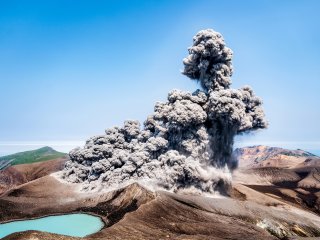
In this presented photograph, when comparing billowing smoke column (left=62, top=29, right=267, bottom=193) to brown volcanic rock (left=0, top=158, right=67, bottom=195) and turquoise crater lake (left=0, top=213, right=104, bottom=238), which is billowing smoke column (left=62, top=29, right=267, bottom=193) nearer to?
turquoise crater lake (left=0, top=213, right=104, bottom=238)

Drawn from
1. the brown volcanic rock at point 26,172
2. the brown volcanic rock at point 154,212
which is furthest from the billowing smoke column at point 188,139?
the brown volcanic rock at point 26,172

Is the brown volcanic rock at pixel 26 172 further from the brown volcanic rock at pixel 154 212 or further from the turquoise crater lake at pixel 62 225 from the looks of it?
the turquoise crater lake at pixel 62 225

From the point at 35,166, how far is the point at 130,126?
62.6 metres

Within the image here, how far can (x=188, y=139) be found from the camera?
78.8m

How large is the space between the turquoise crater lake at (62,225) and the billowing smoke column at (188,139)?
14.3 m

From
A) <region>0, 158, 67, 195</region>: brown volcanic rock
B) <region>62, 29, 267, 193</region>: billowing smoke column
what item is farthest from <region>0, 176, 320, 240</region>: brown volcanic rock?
<region>0, 158, 67, 195</region>: brown volcanic rock

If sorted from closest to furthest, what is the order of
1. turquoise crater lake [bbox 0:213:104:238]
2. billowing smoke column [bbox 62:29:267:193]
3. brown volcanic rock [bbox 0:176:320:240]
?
brown volcanic rock [bbox 0:176:320:240], turquoise crater lake [bbox 0:213:104:238], billowing smoke column [bbox 62:29:267:193]

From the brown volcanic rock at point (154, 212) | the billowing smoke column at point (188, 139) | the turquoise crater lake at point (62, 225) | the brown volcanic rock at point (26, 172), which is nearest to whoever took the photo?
the brown volcanic rock at point (154, 212)

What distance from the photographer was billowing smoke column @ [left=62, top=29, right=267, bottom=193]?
74.2 meters

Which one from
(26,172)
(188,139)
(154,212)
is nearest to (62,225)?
(154,212)

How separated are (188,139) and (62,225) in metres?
31.5

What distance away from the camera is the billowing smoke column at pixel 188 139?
74.2 metres

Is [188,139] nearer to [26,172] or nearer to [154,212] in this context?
[154,212]

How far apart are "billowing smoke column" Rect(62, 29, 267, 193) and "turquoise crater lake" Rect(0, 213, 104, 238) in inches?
561
